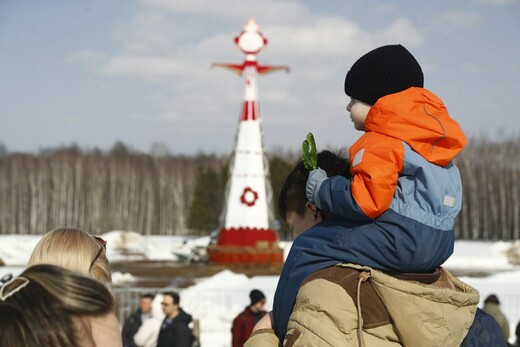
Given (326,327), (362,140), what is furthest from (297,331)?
(362,140)

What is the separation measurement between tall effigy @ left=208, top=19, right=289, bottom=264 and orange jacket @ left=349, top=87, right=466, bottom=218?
20.1 m

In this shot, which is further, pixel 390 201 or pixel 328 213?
pixel 328 213

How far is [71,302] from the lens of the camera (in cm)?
149

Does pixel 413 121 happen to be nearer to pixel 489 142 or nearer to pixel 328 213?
pixel 328 213

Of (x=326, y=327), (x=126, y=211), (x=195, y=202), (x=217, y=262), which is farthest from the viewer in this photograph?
(x=126, y=211)

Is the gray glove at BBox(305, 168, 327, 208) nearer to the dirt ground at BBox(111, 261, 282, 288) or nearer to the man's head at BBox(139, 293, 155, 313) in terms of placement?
the man's head at BBox(139, 293, 155, 313)

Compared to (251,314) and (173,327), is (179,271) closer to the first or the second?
(251,314)

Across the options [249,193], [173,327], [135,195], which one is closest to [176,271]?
[249,193]

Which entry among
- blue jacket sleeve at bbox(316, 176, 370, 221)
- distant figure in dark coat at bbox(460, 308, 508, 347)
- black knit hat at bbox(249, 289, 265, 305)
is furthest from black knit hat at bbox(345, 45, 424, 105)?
black knit hat at bbox(249, 289, 265, 305)

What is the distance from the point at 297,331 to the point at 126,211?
57.2m

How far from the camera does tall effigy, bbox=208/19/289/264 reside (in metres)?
22.5

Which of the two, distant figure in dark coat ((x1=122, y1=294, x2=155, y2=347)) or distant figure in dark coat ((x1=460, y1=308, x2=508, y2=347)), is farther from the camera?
distant figure in dark coat ((x1=122, y1=294, x2=155, y2=347))

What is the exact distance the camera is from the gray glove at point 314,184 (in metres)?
2.28

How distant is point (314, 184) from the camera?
7.61ft
